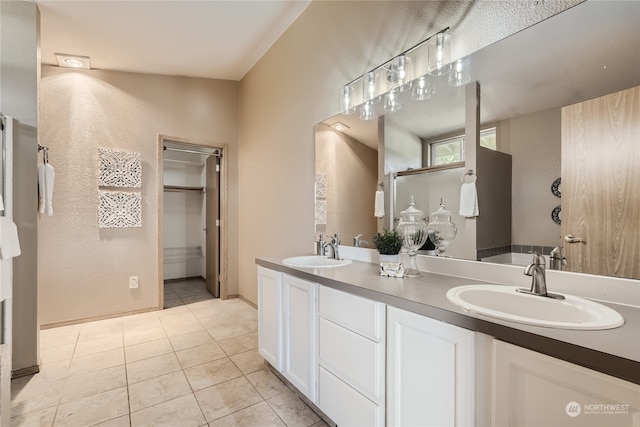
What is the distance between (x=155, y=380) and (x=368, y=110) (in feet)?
7.79

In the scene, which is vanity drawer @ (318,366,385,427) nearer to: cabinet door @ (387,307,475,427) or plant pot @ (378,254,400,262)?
cabinet door @ (387,307,475,427)

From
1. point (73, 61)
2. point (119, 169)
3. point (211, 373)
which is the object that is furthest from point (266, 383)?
point (73, 61)

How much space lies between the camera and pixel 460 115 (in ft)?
4.98

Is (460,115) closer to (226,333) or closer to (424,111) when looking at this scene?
(424,111)

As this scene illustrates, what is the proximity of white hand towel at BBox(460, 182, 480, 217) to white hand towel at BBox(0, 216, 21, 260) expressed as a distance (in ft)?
8.08

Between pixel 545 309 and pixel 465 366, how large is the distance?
40 cm

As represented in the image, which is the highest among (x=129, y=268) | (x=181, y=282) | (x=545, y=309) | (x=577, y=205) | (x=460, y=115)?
(x=460, y=115)

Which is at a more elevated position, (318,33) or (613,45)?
(318,33)

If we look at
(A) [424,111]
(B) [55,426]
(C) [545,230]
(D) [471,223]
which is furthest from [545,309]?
(B) [55,426]

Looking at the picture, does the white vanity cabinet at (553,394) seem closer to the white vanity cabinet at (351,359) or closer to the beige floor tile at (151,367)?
the white vanity cabinet at (351,359)

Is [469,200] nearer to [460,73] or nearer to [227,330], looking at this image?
[460,73]

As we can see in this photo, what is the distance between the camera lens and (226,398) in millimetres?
1800

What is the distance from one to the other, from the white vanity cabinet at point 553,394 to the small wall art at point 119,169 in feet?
12.0

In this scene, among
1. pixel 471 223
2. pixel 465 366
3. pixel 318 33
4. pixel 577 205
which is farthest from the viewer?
pixel 318 33
